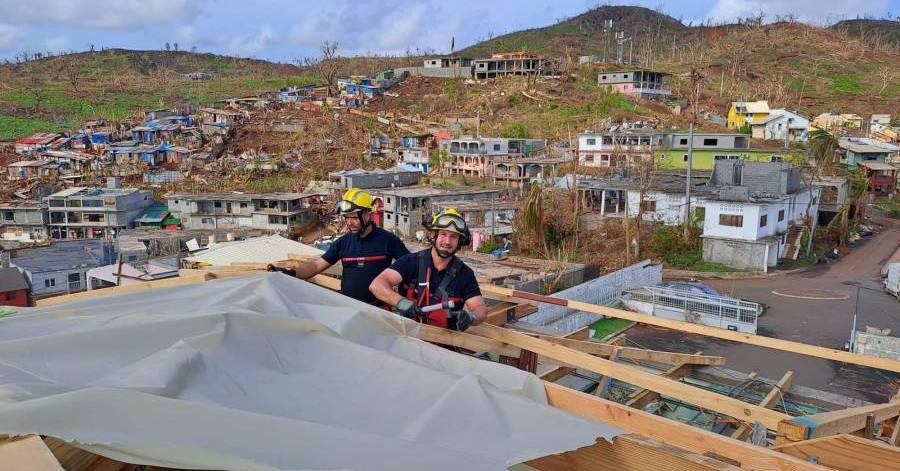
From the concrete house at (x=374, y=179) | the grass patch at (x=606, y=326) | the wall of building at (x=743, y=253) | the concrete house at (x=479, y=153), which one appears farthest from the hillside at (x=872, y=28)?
the grass patch at (x=606, y=326)

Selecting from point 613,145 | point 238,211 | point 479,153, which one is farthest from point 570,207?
point 238,211

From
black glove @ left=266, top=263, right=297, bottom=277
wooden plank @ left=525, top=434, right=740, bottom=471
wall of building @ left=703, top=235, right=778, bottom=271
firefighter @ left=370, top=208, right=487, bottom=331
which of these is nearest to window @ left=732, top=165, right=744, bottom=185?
wall of building @ left=703, top=235, right=778, bottom=271

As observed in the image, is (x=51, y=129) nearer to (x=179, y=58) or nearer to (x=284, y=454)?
(x=179, y=58)

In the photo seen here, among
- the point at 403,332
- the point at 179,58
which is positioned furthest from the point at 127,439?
the point at 179,58

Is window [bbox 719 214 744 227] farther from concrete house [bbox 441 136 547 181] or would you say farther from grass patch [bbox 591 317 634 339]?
concrete house [bbox 441 136 547 181]

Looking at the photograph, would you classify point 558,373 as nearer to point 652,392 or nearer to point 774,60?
point 652,392

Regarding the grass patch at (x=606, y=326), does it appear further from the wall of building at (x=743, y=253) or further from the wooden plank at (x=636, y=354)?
the wooden plank at (x=636, y=354)
